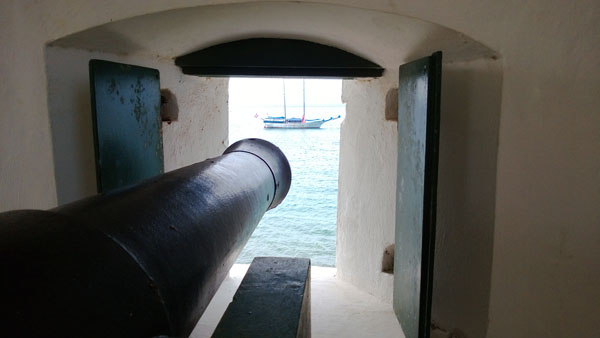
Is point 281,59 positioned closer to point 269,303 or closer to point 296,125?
point 269,303

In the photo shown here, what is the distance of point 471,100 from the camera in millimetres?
1805

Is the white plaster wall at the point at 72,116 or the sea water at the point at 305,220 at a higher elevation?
the white plaster wall at the point at 72,116

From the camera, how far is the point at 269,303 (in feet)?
4.14

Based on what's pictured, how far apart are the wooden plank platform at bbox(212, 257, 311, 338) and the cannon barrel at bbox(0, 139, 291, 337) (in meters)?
0.12

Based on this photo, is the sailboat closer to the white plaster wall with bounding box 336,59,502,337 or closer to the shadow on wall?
the white plaster wall with bounding box 336,59,502,337

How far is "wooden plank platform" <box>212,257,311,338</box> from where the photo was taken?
3.71ft

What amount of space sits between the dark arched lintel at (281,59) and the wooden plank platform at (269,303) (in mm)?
1525

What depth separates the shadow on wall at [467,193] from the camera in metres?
1.72

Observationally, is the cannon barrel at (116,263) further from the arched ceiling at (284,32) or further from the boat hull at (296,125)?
the boat hull at (296,125)

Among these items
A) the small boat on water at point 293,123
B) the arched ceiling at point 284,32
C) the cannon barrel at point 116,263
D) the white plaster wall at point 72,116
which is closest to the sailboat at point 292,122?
the small boat on water at point 293,123

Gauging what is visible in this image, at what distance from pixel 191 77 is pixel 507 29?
216cm

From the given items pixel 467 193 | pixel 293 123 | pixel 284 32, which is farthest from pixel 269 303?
pixel 293 123

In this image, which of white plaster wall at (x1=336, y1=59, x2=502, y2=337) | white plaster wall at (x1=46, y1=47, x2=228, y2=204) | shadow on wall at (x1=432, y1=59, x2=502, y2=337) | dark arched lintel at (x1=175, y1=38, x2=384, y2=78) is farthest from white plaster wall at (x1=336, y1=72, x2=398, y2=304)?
white plaster wall at (x1=46, y1=47, x2=228, y2=204)

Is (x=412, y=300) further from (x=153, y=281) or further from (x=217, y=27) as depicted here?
(x=217, y=27)
